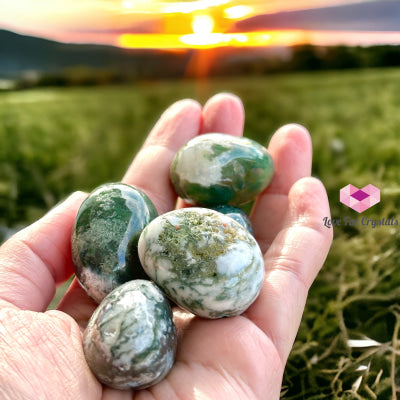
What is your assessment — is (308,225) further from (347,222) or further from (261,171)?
(347,222)

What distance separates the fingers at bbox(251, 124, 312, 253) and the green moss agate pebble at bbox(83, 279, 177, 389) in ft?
1.16

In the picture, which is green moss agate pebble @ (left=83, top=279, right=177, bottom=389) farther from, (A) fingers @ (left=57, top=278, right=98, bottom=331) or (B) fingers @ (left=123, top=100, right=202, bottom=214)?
(B) fingers @ (left=123, top=100, right=202, bottom=214)

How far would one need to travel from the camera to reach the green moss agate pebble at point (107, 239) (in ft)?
2.59

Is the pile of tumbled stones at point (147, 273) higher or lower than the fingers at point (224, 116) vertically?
lower

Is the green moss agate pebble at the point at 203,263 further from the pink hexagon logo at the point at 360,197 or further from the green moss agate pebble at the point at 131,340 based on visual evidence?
the pink hexagon logo at the point at 360,197

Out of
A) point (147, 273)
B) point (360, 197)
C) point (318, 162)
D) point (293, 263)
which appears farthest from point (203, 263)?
point (318, 162)

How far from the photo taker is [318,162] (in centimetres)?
146

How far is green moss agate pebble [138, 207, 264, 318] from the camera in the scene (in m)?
0.71

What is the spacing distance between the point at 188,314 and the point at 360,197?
643 mm

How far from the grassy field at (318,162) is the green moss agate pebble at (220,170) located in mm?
311

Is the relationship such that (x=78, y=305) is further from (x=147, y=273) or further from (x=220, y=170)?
(x=220, y=170)

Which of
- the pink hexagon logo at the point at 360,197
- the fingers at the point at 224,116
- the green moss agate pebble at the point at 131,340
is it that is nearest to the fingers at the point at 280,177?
the fingers at the point at 224,116

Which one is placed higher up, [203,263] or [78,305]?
[203,263]

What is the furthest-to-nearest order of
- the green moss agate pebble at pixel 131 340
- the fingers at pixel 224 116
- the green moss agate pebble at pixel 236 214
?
1. the fingers at pixel 224 116
2. the green moss agate pebble at pixel 236 214
3. the green moss agate pebble at pixel 131 340
